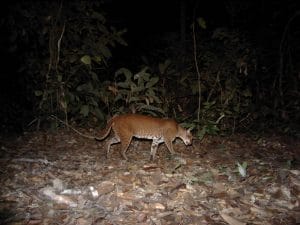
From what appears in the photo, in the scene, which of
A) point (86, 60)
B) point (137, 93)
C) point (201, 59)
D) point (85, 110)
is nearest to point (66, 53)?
point (86, 60)

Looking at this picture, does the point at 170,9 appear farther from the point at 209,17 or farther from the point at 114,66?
the point at 114,66

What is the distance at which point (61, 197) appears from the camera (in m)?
6.02

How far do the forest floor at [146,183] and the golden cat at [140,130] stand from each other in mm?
297

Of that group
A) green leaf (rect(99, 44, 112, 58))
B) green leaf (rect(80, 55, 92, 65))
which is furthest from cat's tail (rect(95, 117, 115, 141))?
green leaf (rect(99, 44, 112, 58))

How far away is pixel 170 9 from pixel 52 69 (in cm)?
723

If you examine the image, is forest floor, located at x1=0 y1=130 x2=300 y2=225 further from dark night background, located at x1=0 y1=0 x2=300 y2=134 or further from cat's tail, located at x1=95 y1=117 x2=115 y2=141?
dark night background, located at x1=0 y1=0 x2=300 y2=134

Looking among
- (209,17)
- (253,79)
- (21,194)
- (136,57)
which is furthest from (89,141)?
(209,17)

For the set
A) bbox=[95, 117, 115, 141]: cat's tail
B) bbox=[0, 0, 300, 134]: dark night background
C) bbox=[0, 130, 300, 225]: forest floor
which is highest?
bbox=[0, 0, 300, 134]: dark night background

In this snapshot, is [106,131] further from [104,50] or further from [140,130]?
[104,50]

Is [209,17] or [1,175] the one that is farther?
[209,17]

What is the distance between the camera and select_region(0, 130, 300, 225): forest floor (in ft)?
18.7

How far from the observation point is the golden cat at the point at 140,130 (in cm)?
795

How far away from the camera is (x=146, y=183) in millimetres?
6750

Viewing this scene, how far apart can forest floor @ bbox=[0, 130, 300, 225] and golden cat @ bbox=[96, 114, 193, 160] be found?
297 millimetres
